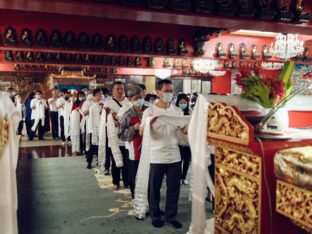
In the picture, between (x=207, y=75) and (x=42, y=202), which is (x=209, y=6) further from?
(x=207, y=75)

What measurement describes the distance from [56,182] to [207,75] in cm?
844

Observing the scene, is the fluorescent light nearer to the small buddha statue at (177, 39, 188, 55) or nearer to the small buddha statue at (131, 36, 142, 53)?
the small buddha statue at (177, 39, 188, 55)

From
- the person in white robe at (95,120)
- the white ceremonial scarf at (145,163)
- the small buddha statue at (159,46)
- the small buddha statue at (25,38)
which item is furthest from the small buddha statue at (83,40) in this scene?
the white ceremonial scarf at (145,163)

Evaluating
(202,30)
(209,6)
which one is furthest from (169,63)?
(209,6)

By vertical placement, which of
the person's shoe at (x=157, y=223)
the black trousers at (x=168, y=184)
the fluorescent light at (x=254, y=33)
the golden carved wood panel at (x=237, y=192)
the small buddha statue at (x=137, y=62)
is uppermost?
the fluorescent light at (x=254, y=33)

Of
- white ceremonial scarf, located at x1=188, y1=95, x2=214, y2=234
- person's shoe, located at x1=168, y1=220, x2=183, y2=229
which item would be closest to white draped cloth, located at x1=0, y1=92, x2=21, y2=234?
white ceremonial scarf, located at x1=188, y1=95, x2=214, y2=234

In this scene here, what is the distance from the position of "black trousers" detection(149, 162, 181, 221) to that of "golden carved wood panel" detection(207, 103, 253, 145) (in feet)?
3.81

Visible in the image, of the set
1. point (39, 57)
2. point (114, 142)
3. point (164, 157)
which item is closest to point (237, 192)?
point (164, 157)

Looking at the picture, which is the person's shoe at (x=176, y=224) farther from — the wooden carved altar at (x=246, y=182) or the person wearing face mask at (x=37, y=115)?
the person wearing face mask at (x=37, y=115)

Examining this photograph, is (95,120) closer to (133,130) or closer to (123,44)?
(123,44)

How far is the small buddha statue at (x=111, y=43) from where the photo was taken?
6.38 meters

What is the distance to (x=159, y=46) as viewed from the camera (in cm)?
669

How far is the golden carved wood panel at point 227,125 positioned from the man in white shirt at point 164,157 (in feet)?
3.48

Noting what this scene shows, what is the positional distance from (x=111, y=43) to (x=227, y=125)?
5020mm
